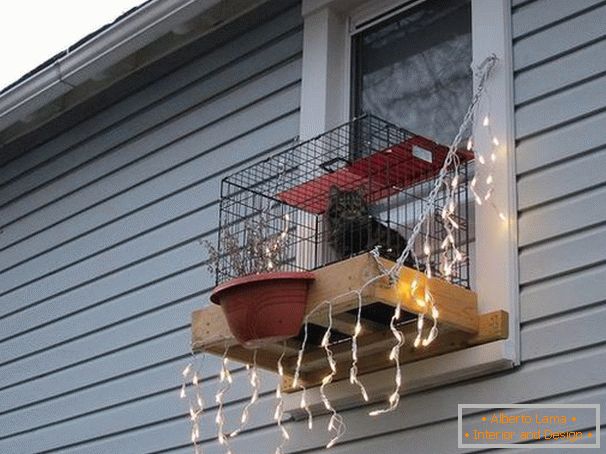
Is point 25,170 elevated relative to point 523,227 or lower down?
elevated

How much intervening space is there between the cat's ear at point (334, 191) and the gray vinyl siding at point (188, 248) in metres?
0.65

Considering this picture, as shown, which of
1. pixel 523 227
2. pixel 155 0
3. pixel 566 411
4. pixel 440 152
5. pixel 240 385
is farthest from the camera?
pixel 155 0

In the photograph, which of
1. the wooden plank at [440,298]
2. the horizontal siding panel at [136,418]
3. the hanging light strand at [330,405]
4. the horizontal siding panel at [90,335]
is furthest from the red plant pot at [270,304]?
the horizontal siding panel at [90,335]

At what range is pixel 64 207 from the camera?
21.8ft

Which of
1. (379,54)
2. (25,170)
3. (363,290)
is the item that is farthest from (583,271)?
(25,170)

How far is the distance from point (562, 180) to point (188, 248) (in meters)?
2.03

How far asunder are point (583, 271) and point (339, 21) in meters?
1.88

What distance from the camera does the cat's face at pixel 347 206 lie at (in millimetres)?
4500

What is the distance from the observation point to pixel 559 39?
14.6 feet

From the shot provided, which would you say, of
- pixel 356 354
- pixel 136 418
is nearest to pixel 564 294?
pixel 356 354

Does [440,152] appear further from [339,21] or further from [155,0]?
[155,0]

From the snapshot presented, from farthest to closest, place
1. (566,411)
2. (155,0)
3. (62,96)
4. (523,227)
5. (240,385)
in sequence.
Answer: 1. (62,96)
2. (155,0)
3. (240,385)
4. (523,227)
5. (566,411)

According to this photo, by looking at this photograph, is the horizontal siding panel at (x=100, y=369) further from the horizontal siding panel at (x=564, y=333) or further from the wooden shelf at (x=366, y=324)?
the horizontal siding panel at (x=564, y=333)

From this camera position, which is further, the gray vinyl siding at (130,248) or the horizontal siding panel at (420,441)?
the gray vinyl siding at (130,248)
